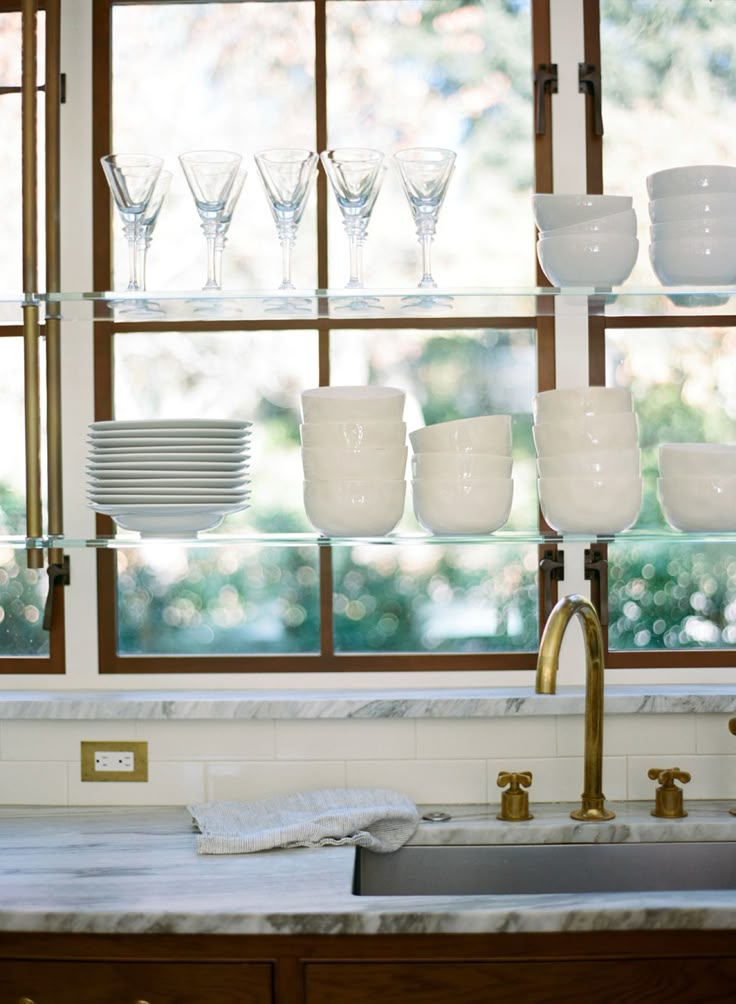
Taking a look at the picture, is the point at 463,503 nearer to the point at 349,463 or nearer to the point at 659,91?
the point at 349,463

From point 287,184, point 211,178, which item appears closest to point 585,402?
point 287,184

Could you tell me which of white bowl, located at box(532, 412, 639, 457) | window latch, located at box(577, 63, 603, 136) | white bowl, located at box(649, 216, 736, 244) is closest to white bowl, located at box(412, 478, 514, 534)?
white bowl, located at box(532, 412, 639, 457)

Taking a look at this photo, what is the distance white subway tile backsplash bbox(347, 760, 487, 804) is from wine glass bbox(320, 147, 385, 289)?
87 cm

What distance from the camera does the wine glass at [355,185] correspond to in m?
1.80

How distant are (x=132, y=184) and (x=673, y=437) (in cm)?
112

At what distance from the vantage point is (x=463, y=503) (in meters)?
1.78

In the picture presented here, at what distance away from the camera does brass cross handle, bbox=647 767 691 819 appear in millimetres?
1948

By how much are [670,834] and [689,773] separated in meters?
0.13

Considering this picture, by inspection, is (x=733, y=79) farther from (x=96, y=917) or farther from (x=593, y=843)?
(x=96, y=917)

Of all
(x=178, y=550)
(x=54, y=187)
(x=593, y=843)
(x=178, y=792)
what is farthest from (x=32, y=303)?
(x=593, y=843)

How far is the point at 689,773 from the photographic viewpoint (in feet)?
6.58

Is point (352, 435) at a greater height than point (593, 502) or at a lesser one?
greater

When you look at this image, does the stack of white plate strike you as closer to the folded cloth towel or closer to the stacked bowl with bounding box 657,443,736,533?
the folded cloth towel

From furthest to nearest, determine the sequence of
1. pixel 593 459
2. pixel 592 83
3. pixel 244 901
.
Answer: pixel 592 83 < pixel 593 459 < pixel 244 901
